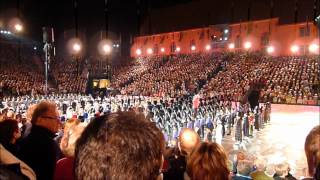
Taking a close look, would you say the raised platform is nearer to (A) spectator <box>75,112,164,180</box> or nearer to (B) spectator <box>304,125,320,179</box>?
(B) spectator <box>304,125,320,179</box>

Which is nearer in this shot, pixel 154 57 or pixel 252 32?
pixel 252 32

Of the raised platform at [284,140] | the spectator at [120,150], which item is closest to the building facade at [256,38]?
the raised platform at [284,140]

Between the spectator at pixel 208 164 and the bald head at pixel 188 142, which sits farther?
the bald head at pixel 188 142

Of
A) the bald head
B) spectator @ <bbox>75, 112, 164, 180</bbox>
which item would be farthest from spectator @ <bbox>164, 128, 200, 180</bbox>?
spectator @ <bbox>75, 112, 164, 180</bbox>

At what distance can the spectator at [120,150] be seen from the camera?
139 centimetres

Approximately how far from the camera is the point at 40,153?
126 inches

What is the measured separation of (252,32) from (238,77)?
11821mm

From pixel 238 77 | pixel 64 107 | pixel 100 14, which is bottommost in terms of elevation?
pixel 64 107

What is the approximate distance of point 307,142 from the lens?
2094 mm

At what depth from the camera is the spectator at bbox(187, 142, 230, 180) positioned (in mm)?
2701

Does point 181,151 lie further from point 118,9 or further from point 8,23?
point 118,9

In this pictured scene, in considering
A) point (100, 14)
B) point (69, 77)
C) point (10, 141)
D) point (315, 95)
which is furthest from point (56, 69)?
point (10, 141)

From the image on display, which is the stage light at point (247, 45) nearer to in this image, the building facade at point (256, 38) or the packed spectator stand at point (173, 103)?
the building facade at point (256, 38)

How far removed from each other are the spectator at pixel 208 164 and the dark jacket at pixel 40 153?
120 cm
